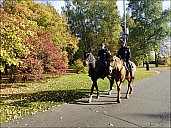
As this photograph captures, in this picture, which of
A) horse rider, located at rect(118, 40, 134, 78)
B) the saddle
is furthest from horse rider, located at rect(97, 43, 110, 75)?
horse rider, located at rect(118, 40, 134, 78)

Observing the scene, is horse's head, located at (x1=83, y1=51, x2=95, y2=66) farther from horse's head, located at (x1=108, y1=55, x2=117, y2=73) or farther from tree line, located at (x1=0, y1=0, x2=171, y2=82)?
tree line, located at (x1=0, y1=0, x2=171, y2=82)

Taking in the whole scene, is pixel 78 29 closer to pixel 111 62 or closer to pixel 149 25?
pixel 149 25

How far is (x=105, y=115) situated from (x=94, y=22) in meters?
25.1

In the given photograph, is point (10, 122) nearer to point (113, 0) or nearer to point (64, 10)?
point (113, 0)

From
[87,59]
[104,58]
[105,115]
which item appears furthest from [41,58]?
[105,115]

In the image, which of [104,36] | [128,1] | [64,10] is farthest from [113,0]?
[64,10]

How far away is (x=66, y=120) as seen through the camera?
A: 18.2ft

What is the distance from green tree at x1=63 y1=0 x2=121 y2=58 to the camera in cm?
2747

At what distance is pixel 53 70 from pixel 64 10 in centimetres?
2109

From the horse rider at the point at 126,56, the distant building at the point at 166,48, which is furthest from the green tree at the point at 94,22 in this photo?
the horse rider at the point at 126,56

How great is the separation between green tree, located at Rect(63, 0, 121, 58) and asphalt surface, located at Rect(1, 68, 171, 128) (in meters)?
19.5

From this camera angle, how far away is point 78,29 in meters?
31.8

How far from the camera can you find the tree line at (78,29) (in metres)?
13.2

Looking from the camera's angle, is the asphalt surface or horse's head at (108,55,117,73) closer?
the asphalt surface
